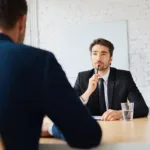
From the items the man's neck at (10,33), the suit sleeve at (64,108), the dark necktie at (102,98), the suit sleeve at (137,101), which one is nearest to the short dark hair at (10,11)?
the man's neck at (10,33)

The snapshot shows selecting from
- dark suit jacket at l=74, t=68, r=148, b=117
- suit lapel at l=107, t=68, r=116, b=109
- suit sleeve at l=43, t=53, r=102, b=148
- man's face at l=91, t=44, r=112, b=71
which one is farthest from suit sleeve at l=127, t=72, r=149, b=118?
suit sleeve at l=43, t=53, r=102, b=148

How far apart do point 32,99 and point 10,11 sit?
0.87 feet

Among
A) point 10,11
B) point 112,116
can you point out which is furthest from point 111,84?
point 10,11

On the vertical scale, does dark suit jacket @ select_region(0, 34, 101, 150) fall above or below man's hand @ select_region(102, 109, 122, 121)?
above

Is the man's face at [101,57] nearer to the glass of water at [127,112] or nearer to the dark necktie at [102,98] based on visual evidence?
the dark necktie at [102,98]

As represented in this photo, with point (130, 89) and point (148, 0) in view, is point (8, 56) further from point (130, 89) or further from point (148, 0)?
point (148, 0)

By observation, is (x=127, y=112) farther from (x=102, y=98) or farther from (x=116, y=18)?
(x=116, y=18)

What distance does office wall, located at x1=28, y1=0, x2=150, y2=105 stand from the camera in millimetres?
3697

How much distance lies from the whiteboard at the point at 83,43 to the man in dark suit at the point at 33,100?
3013 millimetres

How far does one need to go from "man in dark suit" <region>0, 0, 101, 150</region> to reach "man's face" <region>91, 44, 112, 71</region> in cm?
174

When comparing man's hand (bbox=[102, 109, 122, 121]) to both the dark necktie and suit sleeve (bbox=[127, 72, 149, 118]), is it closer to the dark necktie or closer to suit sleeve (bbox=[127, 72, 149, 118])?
suit sleeve (bbox=[127, 72, 149, 118])

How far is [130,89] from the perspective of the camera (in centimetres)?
237

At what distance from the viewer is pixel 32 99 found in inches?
30.8

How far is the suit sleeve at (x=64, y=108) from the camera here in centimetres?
78
